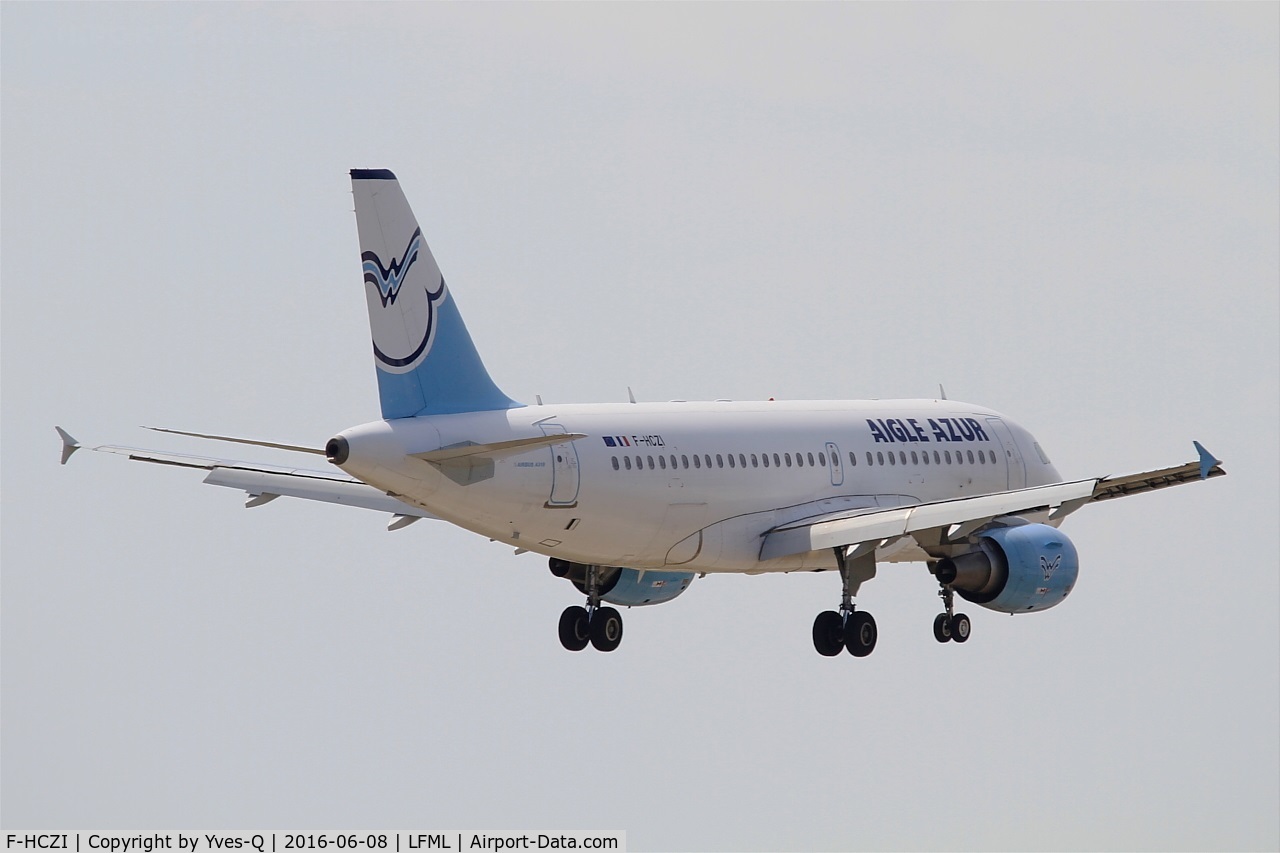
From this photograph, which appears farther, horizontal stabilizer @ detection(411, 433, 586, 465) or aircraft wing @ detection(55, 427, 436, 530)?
aircraft wing @ detection(55, 427, 436, 530)

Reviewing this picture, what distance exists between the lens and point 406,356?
42594 mm

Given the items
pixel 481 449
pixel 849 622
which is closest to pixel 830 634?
pixel 849 622

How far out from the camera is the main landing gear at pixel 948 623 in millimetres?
51000

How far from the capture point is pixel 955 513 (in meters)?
46.9

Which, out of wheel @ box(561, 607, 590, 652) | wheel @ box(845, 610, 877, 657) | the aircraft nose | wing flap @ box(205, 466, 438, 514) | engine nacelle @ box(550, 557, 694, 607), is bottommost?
wheel @ box(845, 610, 877, 657)

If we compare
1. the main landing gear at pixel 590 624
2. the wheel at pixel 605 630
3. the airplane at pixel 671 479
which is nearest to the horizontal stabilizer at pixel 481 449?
the airplane at pixel 671 479

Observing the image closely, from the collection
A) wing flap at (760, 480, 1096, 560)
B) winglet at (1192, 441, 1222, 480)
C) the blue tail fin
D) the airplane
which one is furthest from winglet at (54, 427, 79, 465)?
winglet at (1192, 441, 1222, 480)

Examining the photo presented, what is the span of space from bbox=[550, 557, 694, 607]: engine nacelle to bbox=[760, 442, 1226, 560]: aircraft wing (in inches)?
106

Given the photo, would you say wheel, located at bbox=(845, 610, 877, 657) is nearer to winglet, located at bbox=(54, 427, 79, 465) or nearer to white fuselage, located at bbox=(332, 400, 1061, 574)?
white fuselage, located at bbox=(332, 400, 1061, 574)

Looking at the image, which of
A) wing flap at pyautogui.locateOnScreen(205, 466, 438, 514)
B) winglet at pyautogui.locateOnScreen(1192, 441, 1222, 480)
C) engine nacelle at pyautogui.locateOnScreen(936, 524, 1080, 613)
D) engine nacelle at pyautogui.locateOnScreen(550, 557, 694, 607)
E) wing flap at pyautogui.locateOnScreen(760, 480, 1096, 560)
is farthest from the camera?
engine nacelle at pyautogui.locateOnScreen(550, 557, 694, 607)

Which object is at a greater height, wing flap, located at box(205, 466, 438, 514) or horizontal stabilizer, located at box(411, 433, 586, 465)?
wing flap, located at box(205, 466, 438, 514)

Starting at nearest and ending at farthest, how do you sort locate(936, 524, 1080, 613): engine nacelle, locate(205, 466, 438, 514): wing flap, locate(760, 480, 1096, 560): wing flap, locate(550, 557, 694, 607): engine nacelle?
1. locate(760, 480, 1096, 560): wing flap
2. locate(936, 524, 1080, 613): engine nacelle
3. locate(205, 466, 438, 514): wing flap
4. locate(550, 557, 694, 607): engine nacelle

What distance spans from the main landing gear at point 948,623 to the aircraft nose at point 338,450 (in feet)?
50.0

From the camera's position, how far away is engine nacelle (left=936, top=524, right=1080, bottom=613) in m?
49.0
